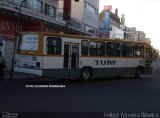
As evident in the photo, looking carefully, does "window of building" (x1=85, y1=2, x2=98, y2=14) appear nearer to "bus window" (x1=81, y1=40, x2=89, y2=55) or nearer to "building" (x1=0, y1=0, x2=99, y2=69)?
"building" (x1=0, y1=0, x2=99, y2=69)

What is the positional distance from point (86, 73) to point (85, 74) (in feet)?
0.42

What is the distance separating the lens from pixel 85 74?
23922 millimetres

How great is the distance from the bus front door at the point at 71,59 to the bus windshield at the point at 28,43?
6.69ft

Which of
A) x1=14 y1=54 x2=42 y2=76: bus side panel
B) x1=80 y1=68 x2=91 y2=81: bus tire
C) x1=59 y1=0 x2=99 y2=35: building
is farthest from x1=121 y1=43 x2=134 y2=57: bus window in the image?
x1=59 y1=0 x2=99 y2=35: building

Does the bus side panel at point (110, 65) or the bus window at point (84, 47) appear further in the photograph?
the bus side panel at point (110, 65)

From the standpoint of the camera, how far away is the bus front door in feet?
72.8

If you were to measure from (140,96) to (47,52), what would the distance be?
268 inches

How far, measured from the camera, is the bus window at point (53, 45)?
21141mm

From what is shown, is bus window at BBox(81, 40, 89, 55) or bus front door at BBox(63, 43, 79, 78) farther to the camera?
bus window at BBox(81, 40, 89, 55)

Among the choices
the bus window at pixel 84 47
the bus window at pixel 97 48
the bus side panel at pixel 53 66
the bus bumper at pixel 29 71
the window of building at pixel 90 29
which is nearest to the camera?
the bus bumper at pixel 29 71

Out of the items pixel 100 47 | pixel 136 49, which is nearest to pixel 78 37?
pixel 100 47

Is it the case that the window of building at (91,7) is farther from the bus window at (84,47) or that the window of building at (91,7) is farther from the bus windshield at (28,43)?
the bus windshield at (28,43)

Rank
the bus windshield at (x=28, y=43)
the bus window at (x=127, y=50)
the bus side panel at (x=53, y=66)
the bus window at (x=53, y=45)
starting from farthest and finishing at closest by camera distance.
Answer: the bus window at (x=127, y=50) → the bus window at (x=53, y=45) → the bus windshield at (x=28, y=43) → the bus side panel at (x=53, y=66)

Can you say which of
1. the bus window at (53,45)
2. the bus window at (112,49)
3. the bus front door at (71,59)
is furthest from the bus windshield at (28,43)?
the bus window at (112,49)
